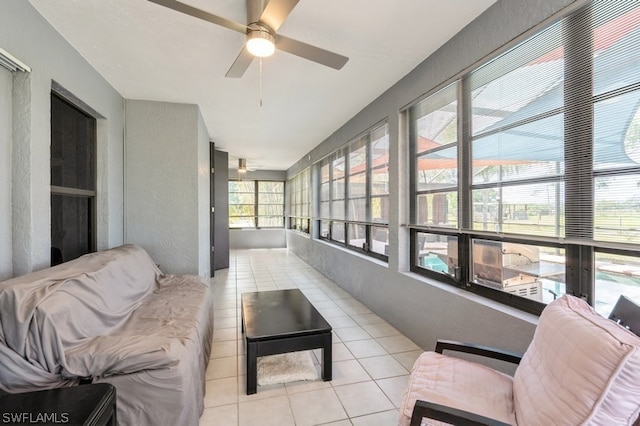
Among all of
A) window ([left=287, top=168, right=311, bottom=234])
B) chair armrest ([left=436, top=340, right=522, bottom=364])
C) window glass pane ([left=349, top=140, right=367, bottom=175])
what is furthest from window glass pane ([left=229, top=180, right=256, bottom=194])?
chair armrest ([left=436, top=340, right=522, bottom=364])

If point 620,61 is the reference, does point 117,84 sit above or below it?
above

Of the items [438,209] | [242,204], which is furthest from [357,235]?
[242,204]

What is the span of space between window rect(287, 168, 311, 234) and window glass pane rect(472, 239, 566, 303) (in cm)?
499

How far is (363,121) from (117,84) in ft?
9.29

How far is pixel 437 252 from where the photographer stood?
268cm

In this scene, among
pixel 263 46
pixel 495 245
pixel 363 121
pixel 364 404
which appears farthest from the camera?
pixel 363 121

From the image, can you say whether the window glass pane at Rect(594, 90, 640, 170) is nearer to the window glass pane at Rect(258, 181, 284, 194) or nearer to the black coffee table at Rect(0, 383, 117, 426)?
the black coffee table at Rect(0, 383, 117, 426)

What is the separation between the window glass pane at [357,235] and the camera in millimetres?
4245

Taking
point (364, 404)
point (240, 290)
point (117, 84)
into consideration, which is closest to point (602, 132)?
point (364, 404)

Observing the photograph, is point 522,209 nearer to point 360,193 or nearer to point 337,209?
point 360,193

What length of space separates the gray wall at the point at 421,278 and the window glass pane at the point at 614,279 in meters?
0.35

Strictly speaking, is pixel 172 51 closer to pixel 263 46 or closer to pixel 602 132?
pixel 263 46

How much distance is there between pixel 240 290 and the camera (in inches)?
183

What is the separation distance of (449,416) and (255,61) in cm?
281
